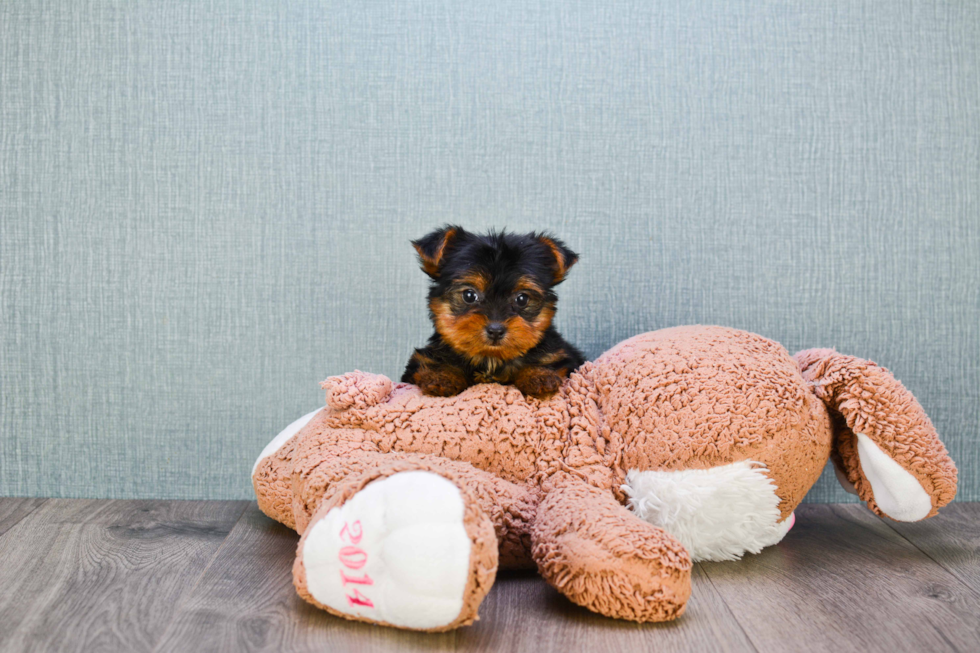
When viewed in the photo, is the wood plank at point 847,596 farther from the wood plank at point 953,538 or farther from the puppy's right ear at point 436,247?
the puppy's right ear at point 436,247

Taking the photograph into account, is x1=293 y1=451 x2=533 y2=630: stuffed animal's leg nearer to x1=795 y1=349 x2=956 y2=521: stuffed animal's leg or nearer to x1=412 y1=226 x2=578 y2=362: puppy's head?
x1=412 y1=226 x2=578 y2=362: puppy's head

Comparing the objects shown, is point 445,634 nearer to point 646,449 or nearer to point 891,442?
point 646,449

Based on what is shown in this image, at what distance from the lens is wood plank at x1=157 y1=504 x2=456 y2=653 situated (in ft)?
4.47

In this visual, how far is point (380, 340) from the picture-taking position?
244 cm

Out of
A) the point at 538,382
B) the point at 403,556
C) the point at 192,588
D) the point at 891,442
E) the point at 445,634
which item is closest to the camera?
the point at 403,556

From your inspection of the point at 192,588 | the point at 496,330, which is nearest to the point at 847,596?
the point at 496,330

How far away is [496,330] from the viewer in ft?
5.75

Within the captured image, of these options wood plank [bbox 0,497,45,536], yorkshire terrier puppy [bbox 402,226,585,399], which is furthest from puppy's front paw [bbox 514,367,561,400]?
wood plank [bbox 0,497,45,536]

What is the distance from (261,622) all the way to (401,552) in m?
0.40

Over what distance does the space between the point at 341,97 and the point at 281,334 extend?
79cm

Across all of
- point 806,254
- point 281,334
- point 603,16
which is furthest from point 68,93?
point 806,254

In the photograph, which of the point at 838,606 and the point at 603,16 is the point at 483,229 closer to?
the point at 603,16

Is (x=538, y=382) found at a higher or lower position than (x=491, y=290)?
lower

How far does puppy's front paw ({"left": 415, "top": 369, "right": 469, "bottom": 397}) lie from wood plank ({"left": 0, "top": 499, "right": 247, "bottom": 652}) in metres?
0.70
